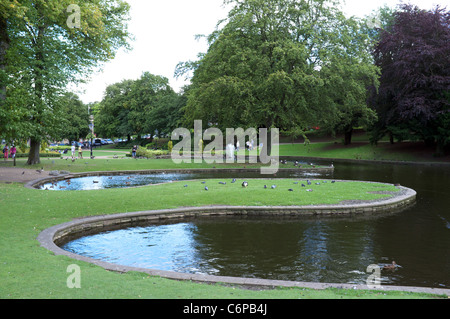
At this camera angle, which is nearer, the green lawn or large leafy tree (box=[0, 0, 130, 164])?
the green lawn

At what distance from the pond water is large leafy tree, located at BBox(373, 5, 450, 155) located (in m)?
30.3

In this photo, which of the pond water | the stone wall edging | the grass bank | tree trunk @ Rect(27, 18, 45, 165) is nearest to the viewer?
the stone wall edging

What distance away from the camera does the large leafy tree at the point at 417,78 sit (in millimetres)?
39719

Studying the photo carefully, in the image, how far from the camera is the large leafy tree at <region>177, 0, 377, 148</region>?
32.2 metres

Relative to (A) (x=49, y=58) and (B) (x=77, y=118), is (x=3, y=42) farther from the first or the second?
(B) (x=77, y=118)

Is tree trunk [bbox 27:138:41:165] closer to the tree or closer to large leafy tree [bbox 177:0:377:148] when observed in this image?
large leafy tree [bbox 177:0:377:148]

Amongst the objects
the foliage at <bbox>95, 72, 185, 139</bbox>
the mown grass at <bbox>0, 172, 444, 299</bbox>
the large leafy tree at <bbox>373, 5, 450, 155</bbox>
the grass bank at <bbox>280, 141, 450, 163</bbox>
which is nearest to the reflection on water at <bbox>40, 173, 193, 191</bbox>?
the mown grass at <bbox>0, 172, 444, 299</bbox>

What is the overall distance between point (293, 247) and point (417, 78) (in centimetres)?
3746

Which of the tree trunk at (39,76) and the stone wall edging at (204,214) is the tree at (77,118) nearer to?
the tree trunk at (39,76)

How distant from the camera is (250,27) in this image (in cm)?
3372

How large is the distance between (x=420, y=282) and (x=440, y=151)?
39.3 m

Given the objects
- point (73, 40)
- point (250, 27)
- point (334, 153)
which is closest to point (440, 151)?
point (334, 153)

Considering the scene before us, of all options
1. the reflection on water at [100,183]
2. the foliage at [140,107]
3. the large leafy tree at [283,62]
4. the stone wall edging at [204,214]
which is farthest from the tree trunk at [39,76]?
the foliage at [140,107]

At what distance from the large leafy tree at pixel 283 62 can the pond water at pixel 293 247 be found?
20.3m
